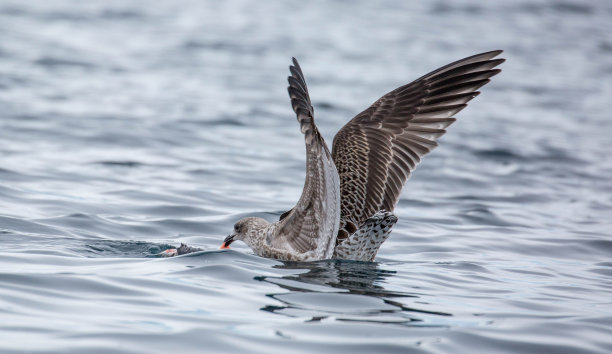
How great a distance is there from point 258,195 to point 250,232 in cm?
354

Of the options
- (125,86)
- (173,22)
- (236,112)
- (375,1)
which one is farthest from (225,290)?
(375,1)

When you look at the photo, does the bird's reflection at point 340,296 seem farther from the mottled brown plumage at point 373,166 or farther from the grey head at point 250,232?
the grey head at point 250,232

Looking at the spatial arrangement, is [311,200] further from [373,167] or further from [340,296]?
[373,167]

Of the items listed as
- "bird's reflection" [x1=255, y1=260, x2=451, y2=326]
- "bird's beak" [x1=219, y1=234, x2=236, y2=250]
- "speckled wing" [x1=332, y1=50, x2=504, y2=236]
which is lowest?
"bird's reflection" [x1=255, y1=260, x2=451, y2=326]

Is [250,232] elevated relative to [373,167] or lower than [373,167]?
lower

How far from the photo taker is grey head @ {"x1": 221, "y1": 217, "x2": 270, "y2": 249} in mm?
8148

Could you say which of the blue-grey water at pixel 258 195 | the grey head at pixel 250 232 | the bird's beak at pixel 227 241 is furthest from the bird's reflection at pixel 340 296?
the bird's beak at pixel 227 241

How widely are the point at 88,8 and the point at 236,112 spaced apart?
15685mm

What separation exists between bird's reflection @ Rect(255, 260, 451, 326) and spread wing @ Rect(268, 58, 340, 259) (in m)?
0.20

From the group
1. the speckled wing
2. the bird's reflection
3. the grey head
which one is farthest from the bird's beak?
the speckled wing

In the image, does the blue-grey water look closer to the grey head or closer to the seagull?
the seagull

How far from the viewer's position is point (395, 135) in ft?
27.0

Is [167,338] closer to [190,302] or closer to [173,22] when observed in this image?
[190,302]

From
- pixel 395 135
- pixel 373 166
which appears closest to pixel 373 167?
pixel 373 166
